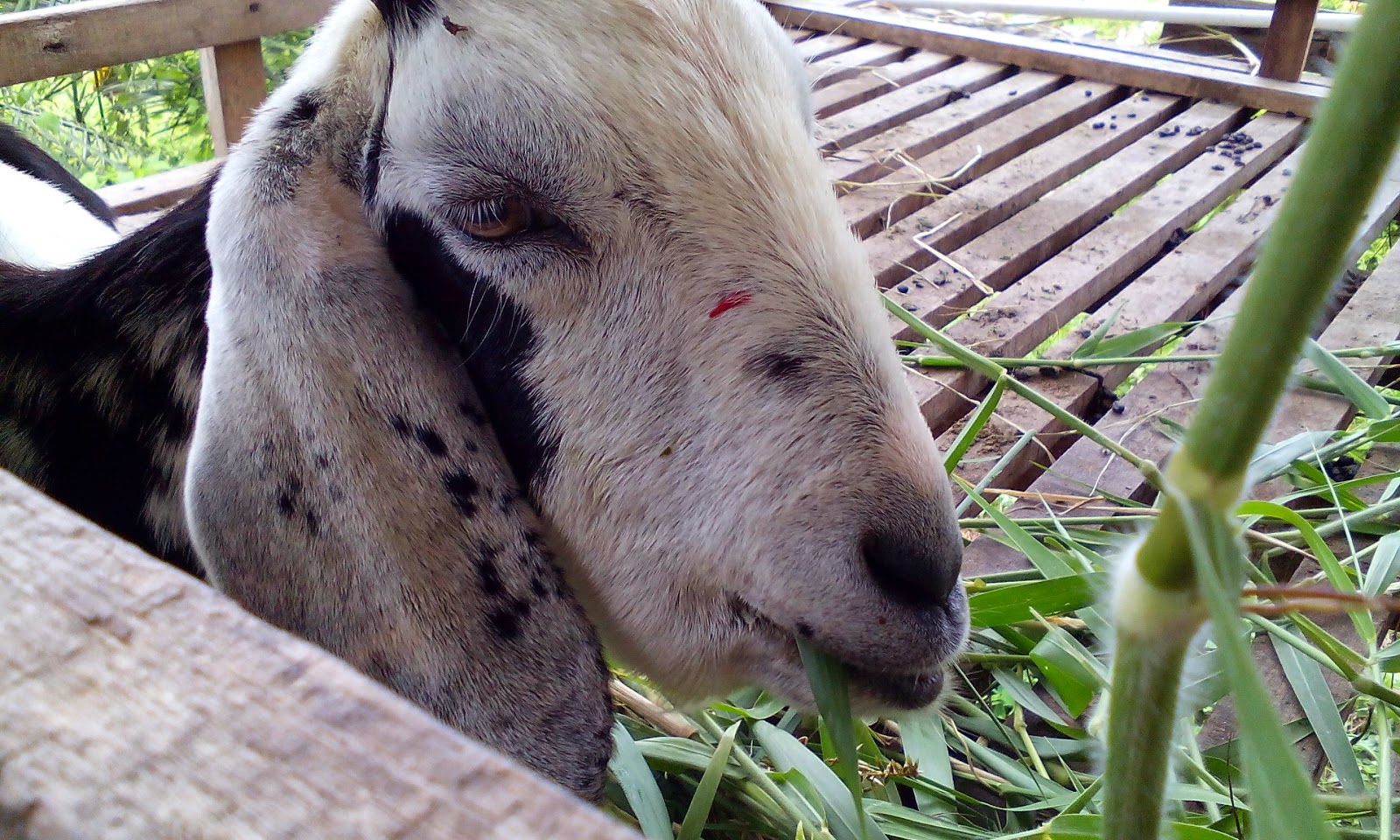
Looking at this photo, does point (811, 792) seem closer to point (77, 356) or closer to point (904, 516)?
point (904, 516)

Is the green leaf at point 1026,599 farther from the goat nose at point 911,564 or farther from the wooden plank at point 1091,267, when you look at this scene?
the wooden plank at point 1091,267

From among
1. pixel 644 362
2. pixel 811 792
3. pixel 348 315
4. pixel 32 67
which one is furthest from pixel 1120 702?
pixel 32 67

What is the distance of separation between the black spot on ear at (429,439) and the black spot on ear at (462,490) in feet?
0.13

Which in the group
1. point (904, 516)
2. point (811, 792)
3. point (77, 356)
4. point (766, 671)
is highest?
point (904, 516)

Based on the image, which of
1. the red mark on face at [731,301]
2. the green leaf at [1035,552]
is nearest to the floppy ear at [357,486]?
the red mark on face at [731,301]

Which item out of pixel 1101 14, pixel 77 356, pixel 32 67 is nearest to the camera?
pixel 77 356

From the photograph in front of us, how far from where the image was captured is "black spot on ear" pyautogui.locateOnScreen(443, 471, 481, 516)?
151cm

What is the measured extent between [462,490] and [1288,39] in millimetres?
5268

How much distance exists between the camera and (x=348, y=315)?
1.48 metres

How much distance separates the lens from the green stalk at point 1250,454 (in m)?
0.42

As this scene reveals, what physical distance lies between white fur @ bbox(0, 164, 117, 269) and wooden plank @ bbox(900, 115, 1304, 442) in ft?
7.98

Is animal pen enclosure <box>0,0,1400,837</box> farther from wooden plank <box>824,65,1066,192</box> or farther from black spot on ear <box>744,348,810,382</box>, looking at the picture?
black spot on ear <box>744,348,810,382</box>

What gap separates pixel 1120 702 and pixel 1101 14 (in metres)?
5.67

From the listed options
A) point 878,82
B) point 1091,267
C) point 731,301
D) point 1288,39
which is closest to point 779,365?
point 731,301
